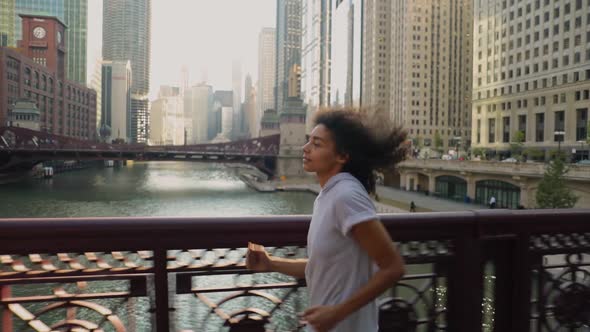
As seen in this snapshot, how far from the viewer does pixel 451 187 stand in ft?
160

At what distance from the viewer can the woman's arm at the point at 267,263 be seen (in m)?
2.62

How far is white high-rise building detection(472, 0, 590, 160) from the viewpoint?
5519cm

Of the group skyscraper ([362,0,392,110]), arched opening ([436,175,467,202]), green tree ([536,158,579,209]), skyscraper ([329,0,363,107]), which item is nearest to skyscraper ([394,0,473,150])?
skyscraper ([362,0,392,110])

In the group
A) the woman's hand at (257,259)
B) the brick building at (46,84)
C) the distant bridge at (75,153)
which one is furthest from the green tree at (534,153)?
the brick building at (46,84)

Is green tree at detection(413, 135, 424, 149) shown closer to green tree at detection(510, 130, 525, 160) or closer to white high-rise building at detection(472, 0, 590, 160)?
white high-rise building at detection(472, 0, 590, 160)

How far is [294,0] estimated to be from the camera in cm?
19350

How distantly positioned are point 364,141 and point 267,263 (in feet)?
2.71

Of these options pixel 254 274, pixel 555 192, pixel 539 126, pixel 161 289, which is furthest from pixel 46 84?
pixel 161 289

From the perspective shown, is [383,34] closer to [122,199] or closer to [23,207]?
[122,199]

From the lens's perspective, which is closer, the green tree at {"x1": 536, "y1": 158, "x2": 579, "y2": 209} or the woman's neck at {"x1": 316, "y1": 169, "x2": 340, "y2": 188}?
the woman's neck at {"x1": 316, "y1": 169, "x2": 340, "y2": 188}

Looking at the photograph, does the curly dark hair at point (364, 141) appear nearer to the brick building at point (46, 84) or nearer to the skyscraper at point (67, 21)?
the brick building at point (46, 84)

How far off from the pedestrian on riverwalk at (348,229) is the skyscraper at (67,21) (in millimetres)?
119966

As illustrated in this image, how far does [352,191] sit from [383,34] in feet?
368

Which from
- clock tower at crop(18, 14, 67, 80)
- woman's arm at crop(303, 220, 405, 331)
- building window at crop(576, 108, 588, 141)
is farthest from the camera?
clock tower at crop(18, 14, 67, 80)
